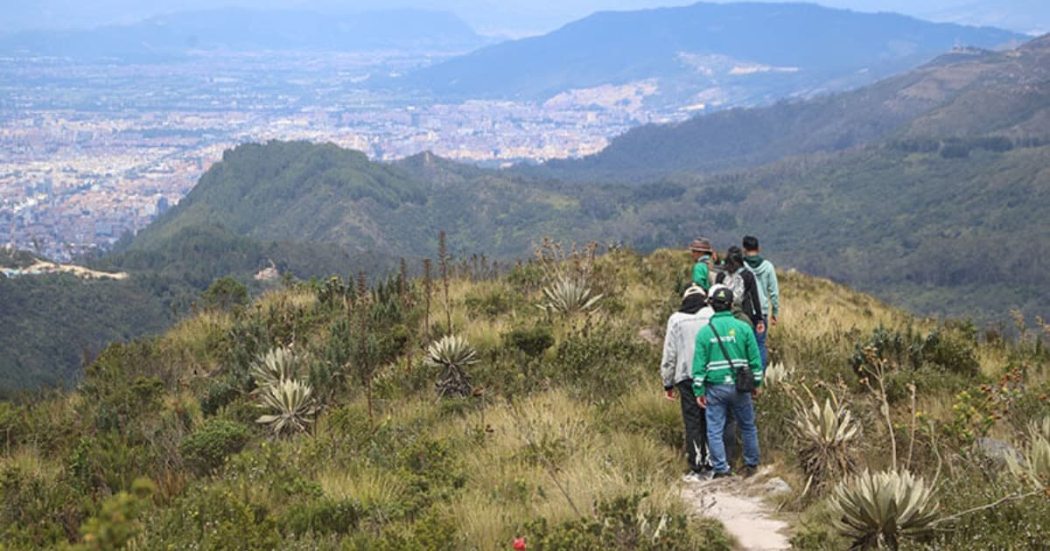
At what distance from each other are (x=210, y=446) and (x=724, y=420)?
392cm

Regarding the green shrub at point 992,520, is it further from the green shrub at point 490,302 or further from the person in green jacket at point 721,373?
the green shrub at point 490,302

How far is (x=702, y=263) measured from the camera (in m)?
7.81

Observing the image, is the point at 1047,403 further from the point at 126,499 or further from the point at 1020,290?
the point at 1020,290

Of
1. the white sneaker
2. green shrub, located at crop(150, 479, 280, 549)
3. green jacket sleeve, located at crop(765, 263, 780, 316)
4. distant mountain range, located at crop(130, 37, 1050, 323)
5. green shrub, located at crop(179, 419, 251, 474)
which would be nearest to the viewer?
green shrub, located at crop(150, 479, 280, 549)

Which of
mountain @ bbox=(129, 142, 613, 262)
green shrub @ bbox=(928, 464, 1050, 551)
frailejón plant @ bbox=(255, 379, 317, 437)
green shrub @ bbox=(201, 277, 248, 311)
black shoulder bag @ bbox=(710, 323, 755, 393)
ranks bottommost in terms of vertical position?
mountain @ bbox=(129, 142, 613, 262)

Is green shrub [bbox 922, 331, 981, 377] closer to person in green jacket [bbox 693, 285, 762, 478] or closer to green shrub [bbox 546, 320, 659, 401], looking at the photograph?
green shrub [bbox 546, 320, 659, 401]

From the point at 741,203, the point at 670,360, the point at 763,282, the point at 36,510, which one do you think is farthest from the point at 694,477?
the point at 741,203

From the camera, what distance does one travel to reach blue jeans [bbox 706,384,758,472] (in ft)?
19.4

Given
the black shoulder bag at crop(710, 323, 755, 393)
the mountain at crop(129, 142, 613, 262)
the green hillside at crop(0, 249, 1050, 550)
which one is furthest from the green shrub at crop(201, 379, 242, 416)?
the mountain at crop(129, 142, 613, 262)

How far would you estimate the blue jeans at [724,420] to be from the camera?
Answer: 19.4ft

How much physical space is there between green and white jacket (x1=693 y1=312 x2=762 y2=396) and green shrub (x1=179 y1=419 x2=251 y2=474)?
364 centimetres

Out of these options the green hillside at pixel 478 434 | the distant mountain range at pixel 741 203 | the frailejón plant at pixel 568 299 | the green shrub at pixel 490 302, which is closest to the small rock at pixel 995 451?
the green hillside at pixel 478 434

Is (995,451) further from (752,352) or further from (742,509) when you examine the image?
(742,509)

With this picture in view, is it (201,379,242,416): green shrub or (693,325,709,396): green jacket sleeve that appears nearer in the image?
(693,325,709,396): green jacket sleeve
